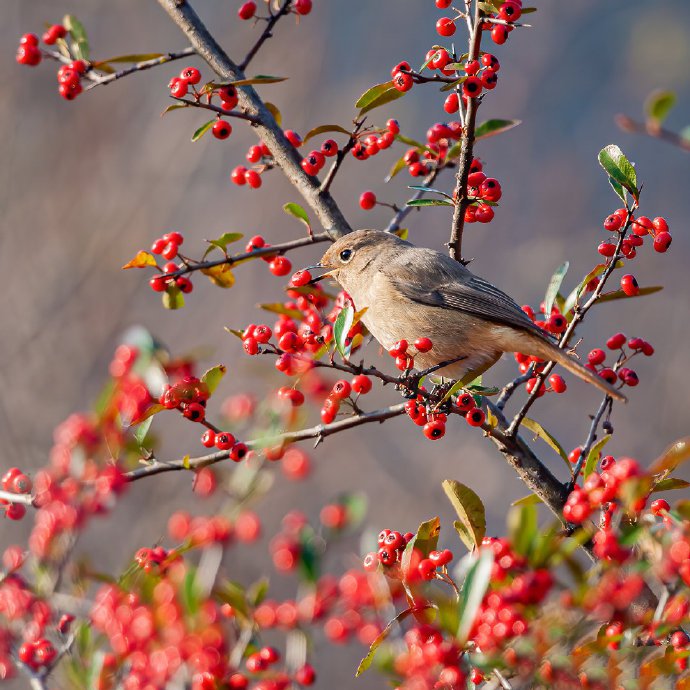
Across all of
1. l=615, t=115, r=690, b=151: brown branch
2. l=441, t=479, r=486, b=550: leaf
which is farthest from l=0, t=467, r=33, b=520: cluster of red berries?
l=615, t=115, r=690, b=151: brown branch

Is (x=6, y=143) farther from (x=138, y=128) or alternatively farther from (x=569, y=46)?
(x=569, y=46)

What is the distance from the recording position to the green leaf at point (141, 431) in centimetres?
249

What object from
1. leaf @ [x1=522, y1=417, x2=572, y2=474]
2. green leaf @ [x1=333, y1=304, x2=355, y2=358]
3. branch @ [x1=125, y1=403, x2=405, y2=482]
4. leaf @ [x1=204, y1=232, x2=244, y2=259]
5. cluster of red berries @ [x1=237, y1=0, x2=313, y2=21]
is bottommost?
leaf @ [x1=522, y1=417, x2=572, y2=474]

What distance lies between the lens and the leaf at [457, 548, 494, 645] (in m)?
1.59

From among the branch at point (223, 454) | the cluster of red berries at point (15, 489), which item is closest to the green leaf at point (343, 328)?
the branch at point (223, 454)

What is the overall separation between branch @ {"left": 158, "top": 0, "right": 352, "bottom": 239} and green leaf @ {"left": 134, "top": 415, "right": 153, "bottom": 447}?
0.94 m

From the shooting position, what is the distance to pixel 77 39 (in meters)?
3.14

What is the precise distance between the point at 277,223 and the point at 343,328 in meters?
5.50

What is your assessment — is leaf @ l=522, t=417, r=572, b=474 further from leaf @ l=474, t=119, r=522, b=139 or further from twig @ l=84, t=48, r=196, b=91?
twig @ l=84, t=48, r=196, b=91

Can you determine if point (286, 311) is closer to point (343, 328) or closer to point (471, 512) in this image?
point (343, 328)

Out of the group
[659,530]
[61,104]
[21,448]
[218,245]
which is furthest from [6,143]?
[659,530]

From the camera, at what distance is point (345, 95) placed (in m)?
8.39

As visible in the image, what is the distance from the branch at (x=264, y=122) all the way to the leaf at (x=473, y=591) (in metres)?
1.67

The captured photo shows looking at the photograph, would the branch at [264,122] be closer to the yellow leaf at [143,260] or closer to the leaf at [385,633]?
the yellow leaf at [143,260]
